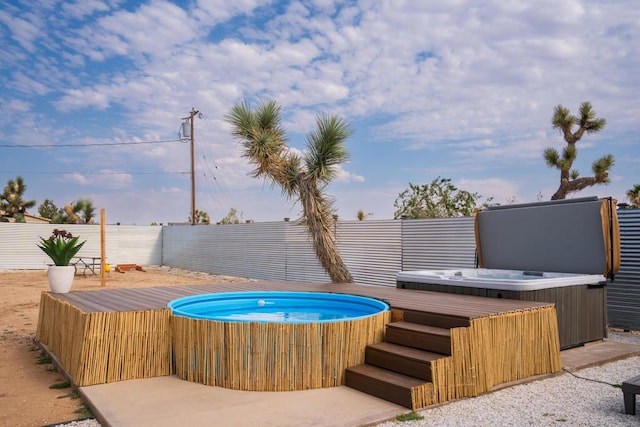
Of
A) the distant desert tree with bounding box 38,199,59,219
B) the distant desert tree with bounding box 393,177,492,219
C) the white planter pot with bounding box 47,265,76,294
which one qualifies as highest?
the distant desert tree with bounding box 38,199,59,219

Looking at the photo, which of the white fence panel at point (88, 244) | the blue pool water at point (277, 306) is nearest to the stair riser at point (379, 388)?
the blue pool water at point (277, 306)

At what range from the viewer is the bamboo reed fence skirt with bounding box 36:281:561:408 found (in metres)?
4.16

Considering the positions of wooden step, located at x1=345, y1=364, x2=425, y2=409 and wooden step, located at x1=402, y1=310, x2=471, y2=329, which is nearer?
wooden step, located at x1=345, y1=364, x2=425, y2=409

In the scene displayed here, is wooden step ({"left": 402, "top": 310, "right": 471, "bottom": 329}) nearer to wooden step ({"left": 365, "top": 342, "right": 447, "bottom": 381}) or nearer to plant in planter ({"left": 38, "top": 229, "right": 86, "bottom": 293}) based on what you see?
wooden step ({"left": 365, "top": 342, "right": 447, "bottom": 381})

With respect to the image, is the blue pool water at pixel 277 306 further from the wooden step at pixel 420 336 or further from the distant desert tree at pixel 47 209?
the distant desert tree at pixel 47 209

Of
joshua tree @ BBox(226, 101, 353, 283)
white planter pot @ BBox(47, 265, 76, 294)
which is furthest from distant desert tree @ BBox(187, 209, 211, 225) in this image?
white planter pot @ BBox(47, 265, 76, 294)

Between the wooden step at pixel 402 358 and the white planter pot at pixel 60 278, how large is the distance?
447 cm

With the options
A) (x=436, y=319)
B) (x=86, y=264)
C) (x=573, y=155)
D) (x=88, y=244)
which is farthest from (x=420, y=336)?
(x=88, y=244)

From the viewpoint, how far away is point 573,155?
1474cm

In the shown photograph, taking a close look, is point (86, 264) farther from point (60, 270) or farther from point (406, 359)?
point (406, 359)

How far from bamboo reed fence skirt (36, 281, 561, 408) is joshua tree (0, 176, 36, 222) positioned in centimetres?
→ 2436

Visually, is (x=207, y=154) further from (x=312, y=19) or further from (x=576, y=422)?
(x=576, y=422)

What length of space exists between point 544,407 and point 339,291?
10.4 ft

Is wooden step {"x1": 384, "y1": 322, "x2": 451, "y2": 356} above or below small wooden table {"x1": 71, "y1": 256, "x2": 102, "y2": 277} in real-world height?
below
